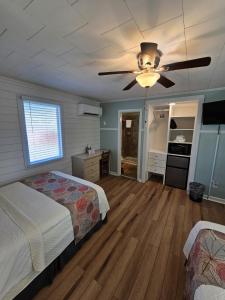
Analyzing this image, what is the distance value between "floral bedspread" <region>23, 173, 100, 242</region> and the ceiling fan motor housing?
178 cm

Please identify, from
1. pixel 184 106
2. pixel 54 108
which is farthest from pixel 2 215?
pixel 184 106

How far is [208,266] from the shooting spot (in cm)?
100

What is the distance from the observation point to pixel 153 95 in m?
3.38

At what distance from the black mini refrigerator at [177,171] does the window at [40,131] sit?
2.81 metres

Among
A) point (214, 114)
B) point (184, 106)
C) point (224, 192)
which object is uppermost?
point (184, 106)

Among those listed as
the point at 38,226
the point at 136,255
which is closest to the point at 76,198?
the point at 38,226

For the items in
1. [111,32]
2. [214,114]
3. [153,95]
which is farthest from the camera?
[153,95]

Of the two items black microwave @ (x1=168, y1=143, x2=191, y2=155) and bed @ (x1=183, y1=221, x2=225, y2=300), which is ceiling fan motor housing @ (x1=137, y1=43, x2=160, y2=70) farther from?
black microwave @ (x1=168, y1=143, x2=191, y2=155)

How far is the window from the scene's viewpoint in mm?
2518

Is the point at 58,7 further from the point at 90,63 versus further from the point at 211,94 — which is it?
the point at 211,94

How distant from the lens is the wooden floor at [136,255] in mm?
1362

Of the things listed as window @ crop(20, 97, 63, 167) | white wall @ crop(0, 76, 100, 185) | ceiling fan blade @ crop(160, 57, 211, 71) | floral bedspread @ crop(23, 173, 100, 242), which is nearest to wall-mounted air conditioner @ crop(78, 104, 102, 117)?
white wall @ crop(0, 76, 100, 185)

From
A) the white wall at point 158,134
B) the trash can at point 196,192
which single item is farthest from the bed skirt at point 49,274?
the white wall at point 158,134

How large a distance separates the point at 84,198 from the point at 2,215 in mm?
918
